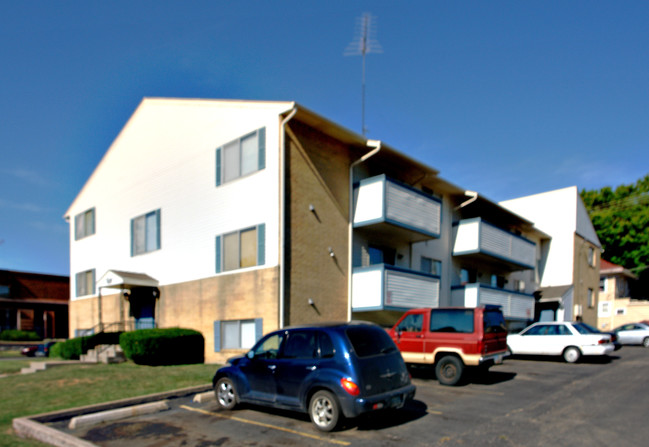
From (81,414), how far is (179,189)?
456 inches

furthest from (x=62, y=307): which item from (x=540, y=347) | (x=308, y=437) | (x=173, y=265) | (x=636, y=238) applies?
(x=636, y=238)

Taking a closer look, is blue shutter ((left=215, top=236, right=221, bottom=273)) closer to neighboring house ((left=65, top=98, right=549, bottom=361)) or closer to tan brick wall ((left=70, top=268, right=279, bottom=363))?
neighboring house ((left=65, top=98, right=549, bottom=361))

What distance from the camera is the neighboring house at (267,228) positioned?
52.0ft

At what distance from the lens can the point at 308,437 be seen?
7988 mm

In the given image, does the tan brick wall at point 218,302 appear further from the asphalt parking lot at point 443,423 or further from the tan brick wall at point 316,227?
the asphalt parking lot at point 443,423

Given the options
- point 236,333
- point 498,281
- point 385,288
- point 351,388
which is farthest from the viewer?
point 498,281

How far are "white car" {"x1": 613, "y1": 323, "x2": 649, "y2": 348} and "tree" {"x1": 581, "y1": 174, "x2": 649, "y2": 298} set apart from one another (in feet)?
82.4

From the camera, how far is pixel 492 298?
2252cm

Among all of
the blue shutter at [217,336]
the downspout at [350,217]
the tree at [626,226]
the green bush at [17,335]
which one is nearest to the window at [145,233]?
the blue shutter at [217,336]

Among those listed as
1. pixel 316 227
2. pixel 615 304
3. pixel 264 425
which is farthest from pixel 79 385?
pixel 615 304

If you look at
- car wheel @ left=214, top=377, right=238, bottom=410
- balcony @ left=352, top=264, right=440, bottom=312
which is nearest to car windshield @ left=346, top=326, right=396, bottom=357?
car wheel @ left=214, top=377, right=238, bottom=410

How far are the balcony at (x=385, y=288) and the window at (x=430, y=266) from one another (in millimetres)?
3413

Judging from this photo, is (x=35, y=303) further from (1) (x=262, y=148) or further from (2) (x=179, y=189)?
(1) (x=262, y=148)

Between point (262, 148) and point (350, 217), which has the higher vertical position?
point (262, 148)
